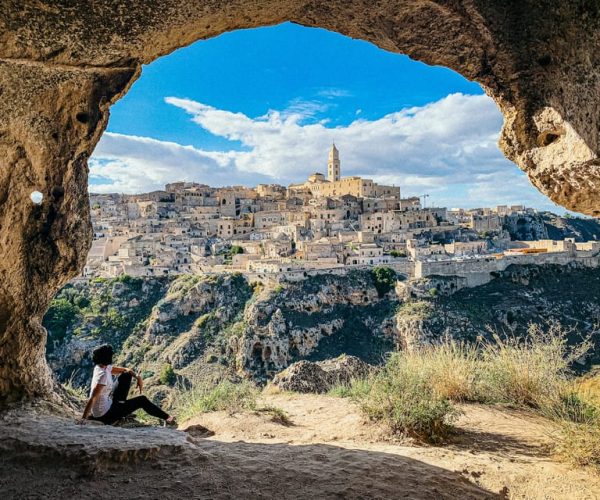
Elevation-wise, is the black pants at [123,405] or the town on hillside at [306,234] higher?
the town on hillside at [306,234]

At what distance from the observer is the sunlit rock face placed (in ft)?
9.72

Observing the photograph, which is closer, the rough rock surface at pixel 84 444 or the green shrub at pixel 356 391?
the rough rock surface at pixel 84 444

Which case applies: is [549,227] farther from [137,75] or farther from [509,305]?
[137,75]

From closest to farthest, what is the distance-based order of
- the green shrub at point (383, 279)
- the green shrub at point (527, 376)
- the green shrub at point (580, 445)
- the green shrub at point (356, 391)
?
the green shrub at point (580, 445) < the green shrub at point (527, 376) < the green shrub at point (356, 391) < the green shrub at point (383, 279)

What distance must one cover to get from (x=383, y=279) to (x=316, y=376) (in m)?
33.6

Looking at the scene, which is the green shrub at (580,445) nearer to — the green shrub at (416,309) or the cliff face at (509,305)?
the cliff face at (509,305)

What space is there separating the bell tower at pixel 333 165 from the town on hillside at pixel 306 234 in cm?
436

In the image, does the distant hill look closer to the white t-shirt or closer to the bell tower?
the bell tower

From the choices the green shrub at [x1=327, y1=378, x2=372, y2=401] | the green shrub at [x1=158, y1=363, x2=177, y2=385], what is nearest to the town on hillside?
the green shrub at [x1=158, y1=363, x2=177, y2=385]

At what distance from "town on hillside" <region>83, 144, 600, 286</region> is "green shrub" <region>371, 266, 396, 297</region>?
4.17 feet

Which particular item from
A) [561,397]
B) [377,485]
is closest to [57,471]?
[377,485]

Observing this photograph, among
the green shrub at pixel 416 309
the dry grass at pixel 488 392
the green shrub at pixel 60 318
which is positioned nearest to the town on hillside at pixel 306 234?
the green shrub at pixel 416 309

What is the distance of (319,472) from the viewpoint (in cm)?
323

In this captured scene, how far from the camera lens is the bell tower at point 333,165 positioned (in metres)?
90.7
